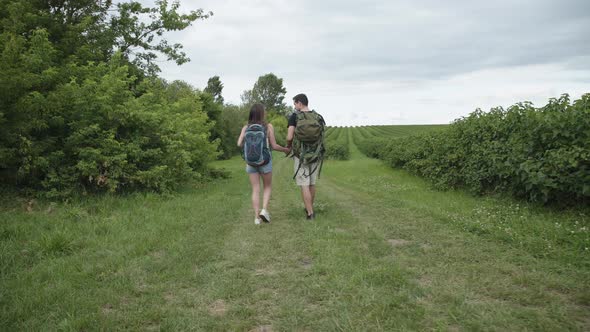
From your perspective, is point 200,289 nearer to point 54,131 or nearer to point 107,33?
point 54,131

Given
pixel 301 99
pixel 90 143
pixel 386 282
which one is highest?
pixel 301 99

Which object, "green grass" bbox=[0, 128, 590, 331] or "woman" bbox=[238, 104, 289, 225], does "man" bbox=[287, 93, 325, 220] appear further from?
"green grass" bbox=[0, 128, 590, 331]

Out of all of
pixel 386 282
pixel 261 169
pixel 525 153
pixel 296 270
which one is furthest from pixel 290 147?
pixel 525 153

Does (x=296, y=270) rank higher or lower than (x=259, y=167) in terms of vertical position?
lower

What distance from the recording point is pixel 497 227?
5488 millimetres

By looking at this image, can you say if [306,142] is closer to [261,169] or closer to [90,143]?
[261,169]

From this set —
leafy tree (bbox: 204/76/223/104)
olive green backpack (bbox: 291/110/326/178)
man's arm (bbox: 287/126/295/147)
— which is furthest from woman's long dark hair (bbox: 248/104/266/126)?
leafy tree (bbox: 204/76/223/104)

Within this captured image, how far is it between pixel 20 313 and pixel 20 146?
5.31 m

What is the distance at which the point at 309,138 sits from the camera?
6641 millimetres

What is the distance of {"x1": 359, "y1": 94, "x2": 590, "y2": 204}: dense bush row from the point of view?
19.9 feet

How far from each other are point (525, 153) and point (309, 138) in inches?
165

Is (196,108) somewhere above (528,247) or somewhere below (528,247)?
above

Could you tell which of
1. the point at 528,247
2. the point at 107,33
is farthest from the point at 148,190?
the point at 107,33

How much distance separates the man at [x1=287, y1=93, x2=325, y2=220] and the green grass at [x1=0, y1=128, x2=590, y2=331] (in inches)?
25.4
